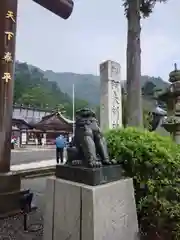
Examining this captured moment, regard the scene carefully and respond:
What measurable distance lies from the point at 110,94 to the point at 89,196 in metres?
5.68

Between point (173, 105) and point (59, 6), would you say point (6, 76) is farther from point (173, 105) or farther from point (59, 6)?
point (173, 105)

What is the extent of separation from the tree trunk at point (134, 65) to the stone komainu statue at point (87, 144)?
16.8ft

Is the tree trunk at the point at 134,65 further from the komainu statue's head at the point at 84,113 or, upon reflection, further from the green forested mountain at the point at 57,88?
the komainu statue's head at the point at 84,113

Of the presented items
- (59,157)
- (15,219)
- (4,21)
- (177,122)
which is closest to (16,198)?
(15,219)

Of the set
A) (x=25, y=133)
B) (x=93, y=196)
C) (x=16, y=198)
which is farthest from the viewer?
(x=25, y=133)

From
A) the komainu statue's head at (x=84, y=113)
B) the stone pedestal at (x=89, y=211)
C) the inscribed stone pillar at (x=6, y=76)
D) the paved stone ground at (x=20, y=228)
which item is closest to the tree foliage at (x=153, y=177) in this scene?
the stone pedestal at (x=89, y=211)

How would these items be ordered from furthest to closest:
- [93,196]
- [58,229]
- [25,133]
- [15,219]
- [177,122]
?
[25,133] → [177,122] → [15,219] → [58,229] → [93,196]

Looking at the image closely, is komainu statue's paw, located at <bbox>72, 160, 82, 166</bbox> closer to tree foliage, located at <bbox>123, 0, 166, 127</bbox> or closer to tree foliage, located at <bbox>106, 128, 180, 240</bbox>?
tree foliage, located at <bbox>106, 128, 180, 240</bbox>

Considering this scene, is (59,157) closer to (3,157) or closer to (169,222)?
(3,157)

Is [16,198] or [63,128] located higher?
[63,128]

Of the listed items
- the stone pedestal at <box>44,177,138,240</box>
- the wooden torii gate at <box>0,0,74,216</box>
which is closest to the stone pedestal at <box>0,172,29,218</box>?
the wooden torii gate at <box>0,0,74,216</box>

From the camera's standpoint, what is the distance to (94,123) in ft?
8.51

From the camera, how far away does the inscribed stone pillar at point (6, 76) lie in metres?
4.35

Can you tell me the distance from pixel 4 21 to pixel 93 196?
12.6 feet
